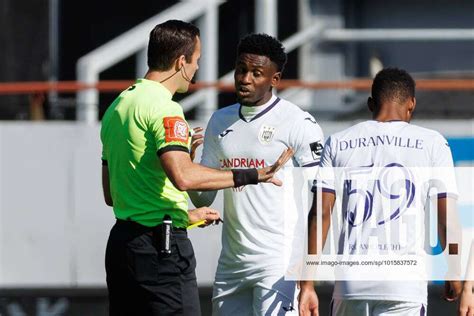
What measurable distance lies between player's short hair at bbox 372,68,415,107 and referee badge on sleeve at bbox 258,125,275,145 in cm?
76

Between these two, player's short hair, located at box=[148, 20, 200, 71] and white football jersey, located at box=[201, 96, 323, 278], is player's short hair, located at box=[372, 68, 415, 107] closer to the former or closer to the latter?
white football jersey, located at box=[201, 96, 323, 278]

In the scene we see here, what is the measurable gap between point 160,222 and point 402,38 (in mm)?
9393

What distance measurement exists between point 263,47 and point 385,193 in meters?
1.19

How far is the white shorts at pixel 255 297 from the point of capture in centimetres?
692

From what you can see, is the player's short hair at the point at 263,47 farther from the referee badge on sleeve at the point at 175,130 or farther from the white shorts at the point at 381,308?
the white shorts at the point at 381,308

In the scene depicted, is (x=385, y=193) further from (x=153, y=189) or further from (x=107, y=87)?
(x=107, y=87)

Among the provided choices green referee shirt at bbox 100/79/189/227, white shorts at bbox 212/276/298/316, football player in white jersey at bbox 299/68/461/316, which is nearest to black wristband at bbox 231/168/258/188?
green referee shirt at bbox 100/79/189/227

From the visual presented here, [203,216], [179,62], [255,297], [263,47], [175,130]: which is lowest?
[255,297]

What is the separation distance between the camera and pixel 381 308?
6.20m

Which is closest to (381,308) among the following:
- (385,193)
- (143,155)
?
(385,193)

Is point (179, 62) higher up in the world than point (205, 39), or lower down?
lower down

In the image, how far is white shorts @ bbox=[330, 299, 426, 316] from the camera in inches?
243

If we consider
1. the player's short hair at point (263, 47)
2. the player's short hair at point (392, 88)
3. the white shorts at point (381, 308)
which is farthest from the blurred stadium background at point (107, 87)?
the white shorts at point (381, 308)

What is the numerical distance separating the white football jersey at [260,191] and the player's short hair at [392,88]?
2.11 feet
